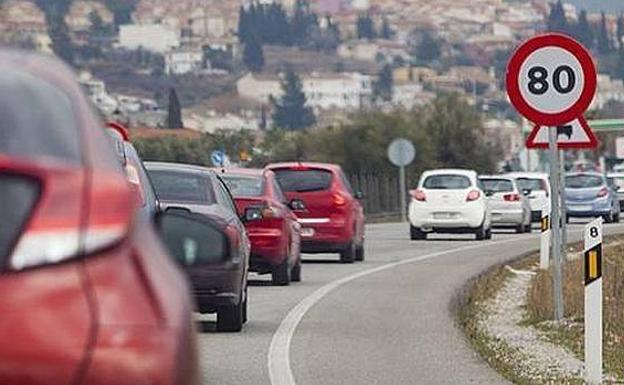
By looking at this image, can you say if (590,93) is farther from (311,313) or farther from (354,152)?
(354,152)

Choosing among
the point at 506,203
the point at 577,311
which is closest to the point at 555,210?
the point at 577,311

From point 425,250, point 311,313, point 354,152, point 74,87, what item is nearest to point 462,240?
point 425,250

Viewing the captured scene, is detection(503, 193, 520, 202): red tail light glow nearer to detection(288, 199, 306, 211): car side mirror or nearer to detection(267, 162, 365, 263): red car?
detection(267, 162, 365, 263): red car

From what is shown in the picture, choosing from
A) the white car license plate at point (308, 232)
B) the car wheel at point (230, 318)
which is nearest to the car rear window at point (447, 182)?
the white car license plate at point (308, 232)

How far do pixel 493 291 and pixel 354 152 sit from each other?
68115 mm

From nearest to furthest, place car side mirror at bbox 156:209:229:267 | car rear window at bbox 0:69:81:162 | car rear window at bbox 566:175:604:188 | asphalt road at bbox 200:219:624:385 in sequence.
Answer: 1. car rear window at bbox 0:69:81:162
2. car side mirror at bbox 156:209:229:267
3. asphalt road at bbox 200:219:624:385
4. car rear window at bbox 566:175:604:188

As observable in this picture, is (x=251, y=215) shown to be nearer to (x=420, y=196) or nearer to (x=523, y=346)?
(x=523, y=346)

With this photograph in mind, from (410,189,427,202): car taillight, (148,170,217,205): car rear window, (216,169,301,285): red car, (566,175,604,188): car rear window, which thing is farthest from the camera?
(566,175,604,188): car rear window

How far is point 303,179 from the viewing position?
31.5 meters

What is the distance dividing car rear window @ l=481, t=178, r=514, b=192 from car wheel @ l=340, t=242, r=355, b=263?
15571mm

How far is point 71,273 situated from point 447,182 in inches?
1512

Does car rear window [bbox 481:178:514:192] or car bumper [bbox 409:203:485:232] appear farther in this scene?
car rear window [bbox 481:178:514:192]

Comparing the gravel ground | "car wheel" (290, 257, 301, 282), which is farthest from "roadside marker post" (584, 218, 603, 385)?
"car wheel" (290, 257, 301, 282)

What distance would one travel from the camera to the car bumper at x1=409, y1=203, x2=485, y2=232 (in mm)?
41031
